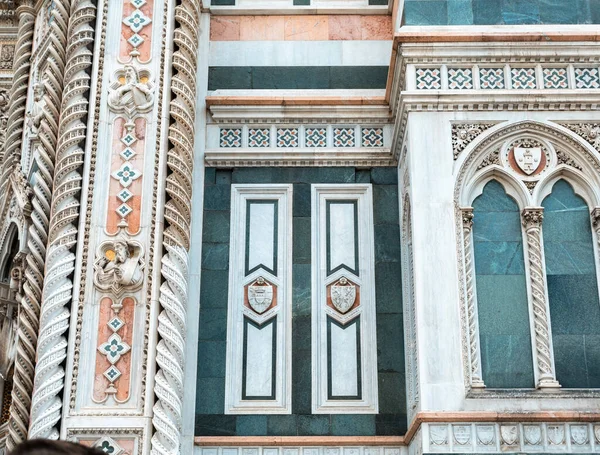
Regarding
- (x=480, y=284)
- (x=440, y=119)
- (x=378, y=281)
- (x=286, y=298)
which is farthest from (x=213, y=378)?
(x=440, y=119)

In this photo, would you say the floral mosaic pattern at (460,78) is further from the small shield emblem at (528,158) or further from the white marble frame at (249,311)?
the white marble frame at (249,311)

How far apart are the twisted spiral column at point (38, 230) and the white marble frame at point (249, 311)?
6.04ft

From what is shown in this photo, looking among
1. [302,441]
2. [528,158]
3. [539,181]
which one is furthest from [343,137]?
[302,441]

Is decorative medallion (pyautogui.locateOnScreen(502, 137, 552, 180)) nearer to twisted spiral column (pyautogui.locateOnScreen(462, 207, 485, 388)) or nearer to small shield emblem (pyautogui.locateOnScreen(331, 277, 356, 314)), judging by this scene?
twisted spiral column (pyautogui.locateOnScreen(462, 207, 485, 388))

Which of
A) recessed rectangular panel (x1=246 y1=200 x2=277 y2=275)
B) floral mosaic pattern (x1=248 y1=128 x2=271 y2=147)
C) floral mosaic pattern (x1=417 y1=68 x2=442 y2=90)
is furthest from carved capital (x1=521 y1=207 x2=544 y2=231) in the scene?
floral mosaic pattern (x1=248 y1=128 x2=271 y2=147)

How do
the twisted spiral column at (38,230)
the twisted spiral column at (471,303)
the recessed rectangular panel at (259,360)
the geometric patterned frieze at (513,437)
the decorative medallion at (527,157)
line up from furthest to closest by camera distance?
the recessed rectangular panel at (259,360) → the decorative medallion at (527,157) → the twisted spiral column at (38,230) → the twisted spiral column at (471,303) → the geometric patterned frieze at (513,437)

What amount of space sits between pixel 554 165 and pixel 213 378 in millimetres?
3817

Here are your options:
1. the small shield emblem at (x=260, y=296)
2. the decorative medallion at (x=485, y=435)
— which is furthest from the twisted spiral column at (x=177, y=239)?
the decorative medallion at (x=485, y=435)

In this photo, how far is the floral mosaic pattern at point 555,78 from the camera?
8742mm

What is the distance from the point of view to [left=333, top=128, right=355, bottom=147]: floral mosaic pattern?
9.80m

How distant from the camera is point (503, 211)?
8.48 m

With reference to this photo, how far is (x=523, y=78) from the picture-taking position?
8.76 metres

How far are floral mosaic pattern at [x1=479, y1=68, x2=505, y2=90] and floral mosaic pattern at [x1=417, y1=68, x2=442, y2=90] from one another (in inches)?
16.0

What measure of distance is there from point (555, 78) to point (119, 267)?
14.7ft
